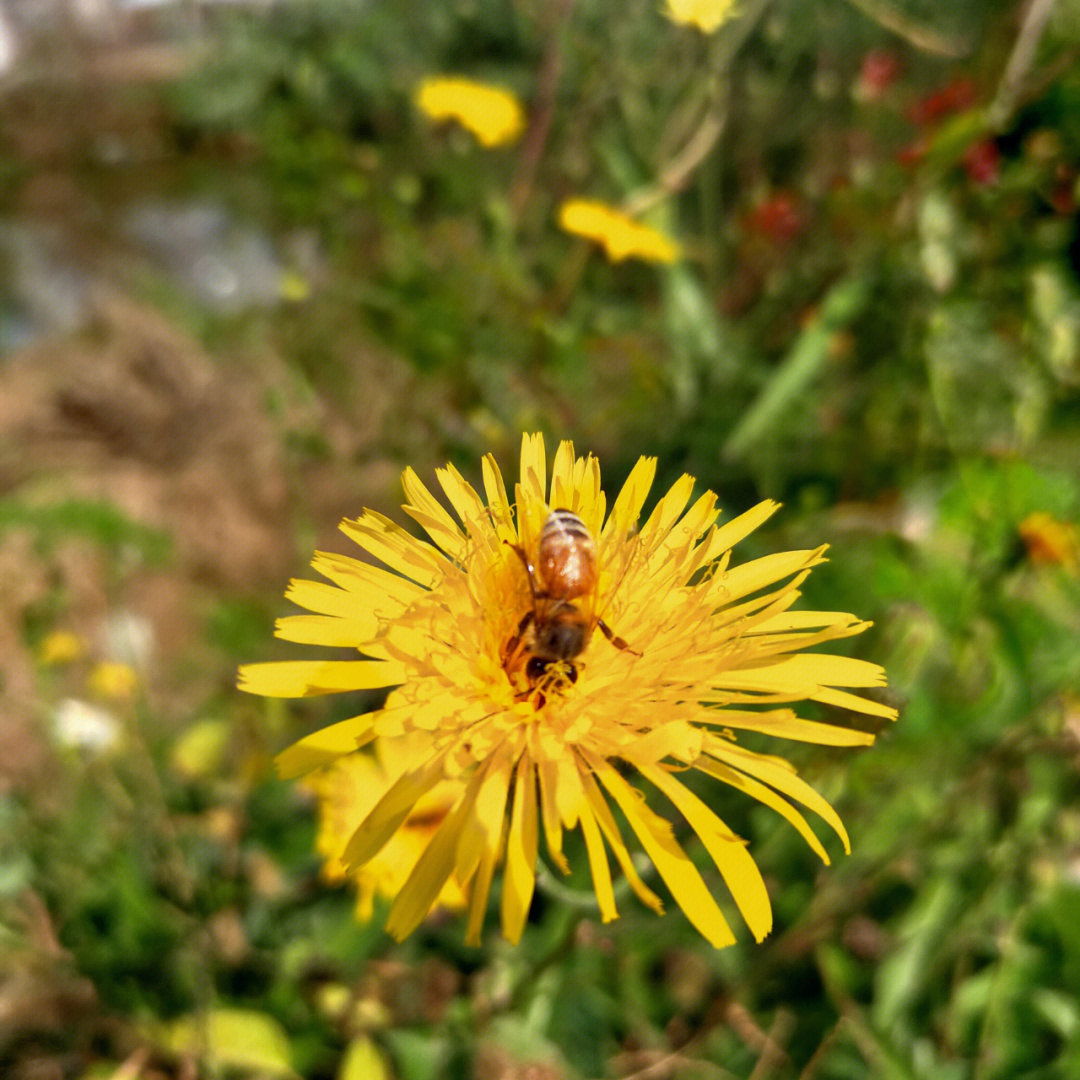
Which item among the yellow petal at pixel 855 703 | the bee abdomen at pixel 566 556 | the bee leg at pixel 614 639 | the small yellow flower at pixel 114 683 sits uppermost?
the small yellow flower at pixel 114 683

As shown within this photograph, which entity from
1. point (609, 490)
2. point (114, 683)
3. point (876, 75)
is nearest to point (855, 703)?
point (609, 490)

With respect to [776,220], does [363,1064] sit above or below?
below

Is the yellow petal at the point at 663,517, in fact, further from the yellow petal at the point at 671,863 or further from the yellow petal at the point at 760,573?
the yellow petal at the point at 671,863

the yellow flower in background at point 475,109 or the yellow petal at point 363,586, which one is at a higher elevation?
the yellow flower in background at point 475,109

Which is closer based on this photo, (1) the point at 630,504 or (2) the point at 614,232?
(1) the point at 630,504

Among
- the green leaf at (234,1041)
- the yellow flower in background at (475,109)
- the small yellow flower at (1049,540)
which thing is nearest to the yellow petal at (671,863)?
the small yellow flower at (1049,540)

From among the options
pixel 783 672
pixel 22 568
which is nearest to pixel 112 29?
pixel 22 568

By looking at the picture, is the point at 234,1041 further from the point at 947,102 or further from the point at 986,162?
the point at 947,102
